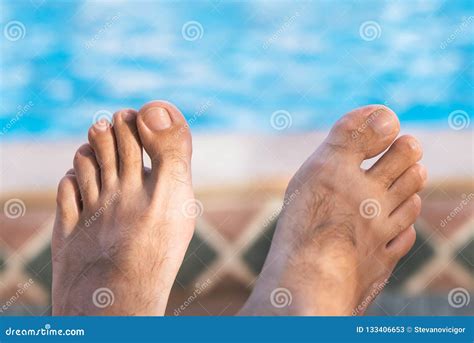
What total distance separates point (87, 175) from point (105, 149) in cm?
10

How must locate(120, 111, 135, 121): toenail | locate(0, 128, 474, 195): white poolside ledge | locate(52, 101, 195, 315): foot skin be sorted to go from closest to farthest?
locate(52, 101, 195, 315): foot skin < locate(120, 111, 135, 121): toenail < locate(0, 128, 474, 195): white poolside ledge

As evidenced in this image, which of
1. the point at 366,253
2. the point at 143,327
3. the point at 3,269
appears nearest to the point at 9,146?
the point at 3,269

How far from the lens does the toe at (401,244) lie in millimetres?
1412

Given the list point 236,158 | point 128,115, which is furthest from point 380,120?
point 128,115

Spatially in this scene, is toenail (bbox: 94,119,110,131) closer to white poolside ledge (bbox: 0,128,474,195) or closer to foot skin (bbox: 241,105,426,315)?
white poolside ledge (bbox: 0,128,474,195)

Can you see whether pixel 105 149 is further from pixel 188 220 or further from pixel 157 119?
pixel 188 220

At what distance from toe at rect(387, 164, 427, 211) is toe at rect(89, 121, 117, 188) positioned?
28.9 inches

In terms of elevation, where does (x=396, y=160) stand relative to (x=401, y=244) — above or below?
above

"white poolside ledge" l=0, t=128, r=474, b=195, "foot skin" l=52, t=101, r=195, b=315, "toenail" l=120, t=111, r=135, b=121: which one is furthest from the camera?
"white poolside ledge" l=0, t=128, r=474, b=195

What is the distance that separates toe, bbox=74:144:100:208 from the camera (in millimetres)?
1453

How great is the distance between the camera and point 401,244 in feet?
4.70

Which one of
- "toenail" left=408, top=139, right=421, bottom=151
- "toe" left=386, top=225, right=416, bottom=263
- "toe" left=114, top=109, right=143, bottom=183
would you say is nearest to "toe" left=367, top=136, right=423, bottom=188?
"toenail" left=408, top=139, right=421, bottom=151

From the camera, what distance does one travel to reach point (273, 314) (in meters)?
1.17

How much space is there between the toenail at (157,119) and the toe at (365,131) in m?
0.42
